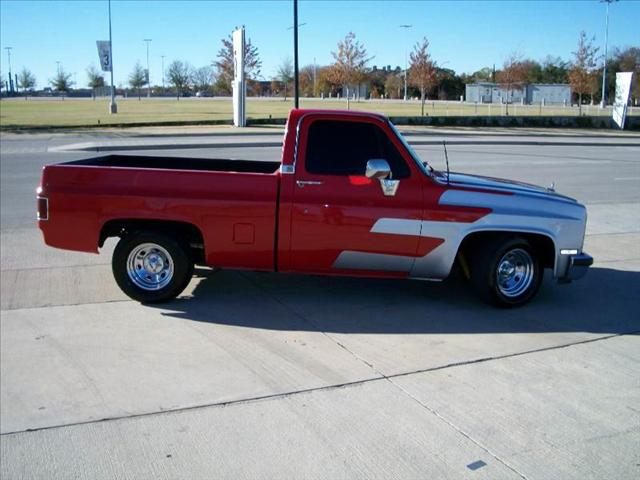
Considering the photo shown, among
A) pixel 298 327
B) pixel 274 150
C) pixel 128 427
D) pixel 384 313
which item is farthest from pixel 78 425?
pixel 274 150

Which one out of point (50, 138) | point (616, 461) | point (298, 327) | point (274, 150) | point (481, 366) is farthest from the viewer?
point (50, 138)

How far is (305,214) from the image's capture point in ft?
19.7

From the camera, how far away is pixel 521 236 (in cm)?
638

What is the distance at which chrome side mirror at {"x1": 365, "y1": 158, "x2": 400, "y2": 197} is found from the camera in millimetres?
5754

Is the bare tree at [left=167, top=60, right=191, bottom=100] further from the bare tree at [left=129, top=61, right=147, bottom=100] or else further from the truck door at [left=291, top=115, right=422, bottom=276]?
the truck door at [left=291, top=115, right=422, bottom=276]

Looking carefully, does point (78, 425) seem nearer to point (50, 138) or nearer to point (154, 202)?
point (154, 202)

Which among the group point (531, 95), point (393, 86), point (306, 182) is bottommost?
point (306, 182)

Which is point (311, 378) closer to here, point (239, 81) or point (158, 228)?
point (158, 228)

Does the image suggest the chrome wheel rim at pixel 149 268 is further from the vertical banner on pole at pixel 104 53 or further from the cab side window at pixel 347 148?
the vertical banner on pole at pixel 104 53

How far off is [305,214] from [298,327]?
102cm

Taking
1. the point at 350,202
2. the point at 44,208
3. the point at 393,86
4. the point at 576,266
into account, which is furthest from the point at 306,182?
the point at 393,86

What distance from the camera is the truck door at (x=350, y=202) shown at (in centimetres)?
601

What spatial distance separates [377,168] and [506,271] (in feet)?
5.78

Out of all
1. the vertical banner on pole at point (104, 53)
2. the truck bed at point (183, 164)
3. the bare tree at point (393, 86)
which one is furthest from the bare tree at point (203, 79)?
the truck bed at point (183, 164)
